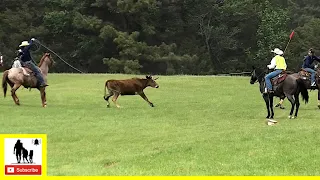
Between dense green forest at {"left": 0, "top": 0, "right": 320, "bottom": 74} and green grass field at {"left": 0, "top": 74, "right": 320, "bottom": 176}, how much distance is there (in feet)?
95.2

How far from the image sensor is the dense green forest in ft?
184

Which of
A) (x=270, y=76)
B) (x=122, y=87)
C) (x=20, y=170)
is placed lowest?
(x=122, y=87)

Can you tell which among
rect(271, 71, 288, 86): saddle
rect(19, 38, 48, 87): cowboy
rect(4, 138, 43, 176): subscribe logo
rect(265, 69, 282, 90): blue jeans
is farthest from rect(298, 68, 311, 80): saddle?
rect(4, 138, 43, 176): subscribe logo

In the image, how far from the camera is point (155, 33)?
192ft

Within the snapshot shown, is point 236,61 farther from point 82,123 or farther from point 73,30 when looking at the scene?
point 82,123

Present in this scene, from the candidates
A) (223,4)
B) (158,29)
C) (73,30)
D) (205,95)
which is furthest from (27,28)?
(205,95)

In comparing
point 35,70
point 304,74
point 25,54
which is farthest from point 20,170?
point 304,74

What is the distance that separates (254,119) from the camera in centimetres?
1884

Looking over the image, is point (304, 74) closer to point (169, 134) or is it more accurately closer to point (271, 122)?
point (271, 122)

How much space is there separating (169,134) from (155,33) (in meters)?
43.3

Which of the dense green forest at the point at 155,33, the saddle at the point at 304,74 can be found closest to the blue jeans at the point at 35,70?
the saddle at the point at 304,74

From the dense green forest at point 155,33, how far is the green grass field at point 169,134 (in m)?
29.0

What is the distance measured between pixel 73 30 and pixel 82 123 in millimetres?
42295

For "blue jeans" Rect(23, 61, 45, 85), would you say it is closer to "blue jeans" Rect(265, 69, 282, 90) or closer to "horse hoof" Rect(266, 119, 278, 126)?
"blue jeans" Rect(265, 69, 282, 90)
